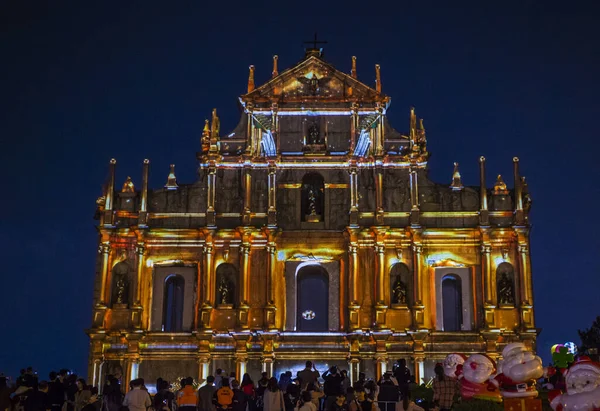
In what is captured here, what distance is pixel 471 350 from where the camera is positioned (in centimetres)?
3959

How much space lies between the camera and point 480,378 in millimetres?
20516

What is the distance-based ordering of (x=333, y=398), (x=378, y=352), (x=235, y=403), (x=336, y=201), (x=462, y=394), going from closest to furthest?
1. (x=462, y=394)
2. (x=235, y=403)
3. (x=333, y=398)
4. (x=378, y=352)
5. (x=336, y=201)

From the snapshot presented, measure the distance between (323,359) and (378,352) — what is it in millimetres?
2253

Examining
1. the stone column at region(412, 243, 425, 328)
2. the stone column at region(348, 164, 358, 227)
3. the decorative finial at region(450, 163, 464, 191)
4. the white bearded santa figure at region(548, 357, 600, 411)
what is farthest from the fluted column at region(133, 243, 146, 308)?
the white bearded santa figure at region(548, 357, 600, 411)

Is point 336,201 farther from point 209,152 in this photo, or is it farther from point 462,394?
point 462,394

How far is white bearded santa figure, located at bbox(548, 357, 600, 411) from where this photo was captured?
15281mm

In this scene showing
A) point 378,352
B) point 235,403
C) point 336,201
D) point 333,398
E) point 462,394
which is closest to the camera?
point 462,394

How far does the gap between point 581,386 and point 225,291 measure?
26.4 m

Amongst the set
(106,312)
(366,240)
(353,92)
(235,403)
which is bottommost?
(235,403)

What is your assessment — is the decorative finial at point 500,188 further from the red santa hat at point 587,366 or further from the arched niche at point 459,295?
the red santa hat at point 587,366

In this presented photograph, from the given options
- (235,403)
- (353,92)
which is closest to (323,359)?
(353,92)

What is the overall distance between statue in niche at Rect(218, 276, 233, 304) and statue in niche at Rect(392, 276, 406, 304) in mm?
6818

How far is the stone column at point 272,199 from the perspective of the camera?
134 ft

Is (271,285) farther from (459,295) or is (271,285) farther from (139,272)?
(459,295)
